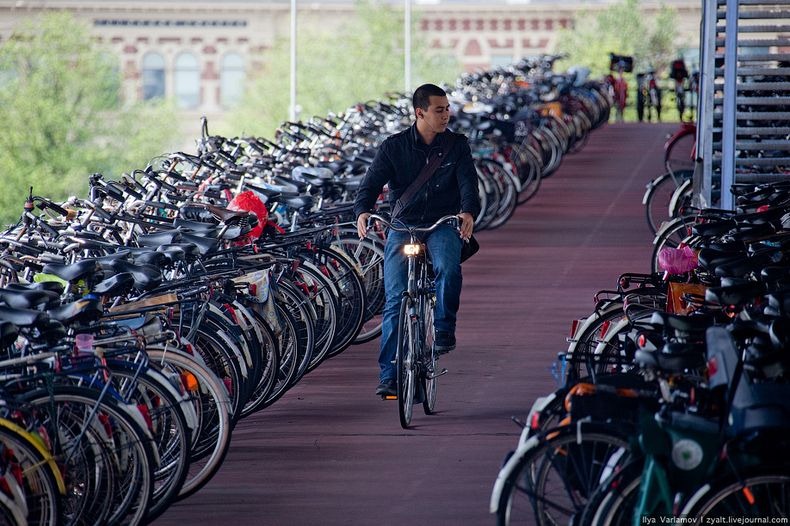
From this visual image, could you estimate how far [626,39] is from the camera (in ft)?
172

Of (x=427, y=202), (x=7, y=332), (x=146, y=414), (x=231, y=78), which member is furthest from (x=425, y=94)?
(x=231, y=78)

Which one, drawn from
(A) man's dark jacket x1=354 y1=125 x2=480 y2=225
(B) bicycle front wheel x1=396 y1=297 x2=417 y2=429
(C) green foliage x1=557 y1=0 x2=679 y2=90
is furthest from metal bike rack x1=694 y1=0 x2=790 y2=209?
(C) green foliage x1=557 y1=0 x2=679 y2=90

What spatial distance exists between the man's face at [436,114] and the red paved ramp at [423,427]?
4.36 ft

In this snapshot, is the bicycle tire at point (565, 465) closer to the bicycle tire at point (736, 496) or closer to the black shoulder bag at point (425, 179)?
the bicycle tire at point (736, 496)

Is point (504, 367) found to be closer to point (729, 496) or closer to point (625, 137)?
point (729, 496)

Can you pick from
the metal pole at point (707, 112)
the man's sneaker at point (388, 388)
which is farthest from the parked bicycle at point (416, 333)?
the metal pole at point (707, 112)

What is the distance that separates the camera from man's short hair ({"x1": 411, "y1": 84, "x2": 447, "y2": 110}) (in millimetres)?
7137

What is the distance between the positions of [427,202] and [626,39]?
153ft

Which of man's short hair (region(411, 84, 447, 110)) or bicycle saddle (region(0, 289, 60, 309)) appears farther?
man's short hair (region(411, 84, 447, 110))

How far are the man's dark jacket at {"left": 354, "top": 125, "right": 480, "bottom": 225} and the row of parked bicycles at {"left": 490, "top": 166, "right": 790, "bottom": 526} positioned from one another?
2.20m

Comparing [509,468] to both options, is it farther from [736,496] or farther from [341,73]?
[341,73]

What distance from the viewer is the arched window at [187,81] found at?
5875 cm

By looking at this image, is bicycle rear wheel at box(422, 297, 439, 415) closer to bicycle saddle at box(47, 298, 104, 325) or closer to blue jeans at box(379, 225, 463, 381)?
blue jeans at box(379, 225, 463, 381)

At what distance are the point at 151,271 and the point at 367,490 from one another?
1169mm
